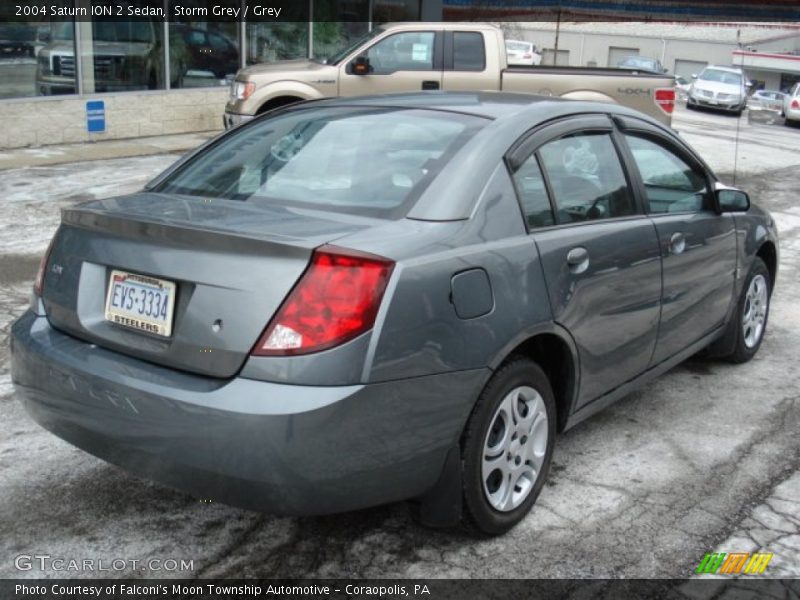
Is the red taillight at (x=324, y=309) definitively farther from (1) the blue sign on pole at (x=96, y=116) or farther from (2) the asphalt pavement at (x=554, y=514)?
(1) the blue sign on pole at (x=96, y=116)

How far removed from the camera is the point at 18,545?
11.2 ft

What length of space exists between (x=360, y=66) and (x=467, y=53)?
1471 millimetres

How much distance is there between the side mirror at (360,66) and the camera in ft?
40.2

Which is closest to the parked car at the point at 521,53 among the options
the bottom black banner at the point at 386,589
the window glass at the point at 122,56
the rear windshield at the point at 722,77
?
the rear windshield at the point at 722,77

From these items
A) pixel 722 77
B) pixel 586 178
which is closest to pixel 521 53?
pixel 722 77

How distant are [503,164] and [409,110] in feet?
2.07

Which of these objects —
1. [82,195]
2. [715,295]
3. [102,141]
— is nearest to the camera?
[715,295]

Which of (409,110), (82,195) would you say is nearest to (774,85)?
(82,195)

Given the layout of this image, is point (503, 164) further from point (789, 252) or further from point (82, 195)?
point (82, 195)

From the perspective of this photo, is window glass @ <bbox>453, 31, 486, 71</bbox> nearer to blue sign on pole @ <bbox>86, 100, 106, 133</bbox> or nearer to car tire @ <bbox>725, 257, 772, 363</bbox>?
blue sign on pole @ <bbox>86, 100, 106, 133</bbox>

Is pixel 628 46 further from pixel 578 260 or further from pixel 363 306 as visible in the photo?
pixel 363 306

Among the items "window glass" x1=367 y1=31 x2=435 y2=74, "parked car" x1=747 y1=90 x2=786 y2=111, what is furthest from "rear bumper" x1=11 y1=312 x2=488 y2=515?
"parked car" x1=747 y1=90 x2=786 y2=111

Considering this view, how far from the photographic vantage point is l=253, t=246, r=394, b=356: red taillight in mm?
2906

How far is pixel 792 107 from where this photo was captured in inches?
1129
